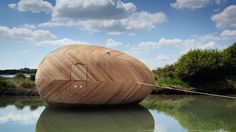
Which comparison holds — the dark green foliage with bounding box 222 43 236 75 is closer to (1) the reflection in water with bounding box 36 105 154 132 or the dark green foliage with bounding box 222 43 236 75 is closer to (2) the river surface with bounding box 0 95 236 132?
Result: (2) the river surface with bounding box 0 95 236 132

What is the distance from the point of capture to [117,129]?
29.3 ft

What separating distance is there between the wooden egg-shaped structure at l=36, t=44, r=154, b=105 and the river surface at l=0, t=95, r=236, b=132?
1.67 feet

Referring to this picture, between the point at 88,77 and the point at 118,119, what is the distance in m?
2.30

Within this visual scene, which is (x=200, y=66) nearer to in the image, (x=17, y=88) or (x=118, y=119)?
(x=17, y=88)

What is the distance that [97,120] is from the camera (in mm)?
10641

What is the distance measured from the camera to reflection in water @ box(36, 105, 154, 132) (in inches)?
361

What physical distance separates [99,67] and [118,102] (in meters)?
1.57

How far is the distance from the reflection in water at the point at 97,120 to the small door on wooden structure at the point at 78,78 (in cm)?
84

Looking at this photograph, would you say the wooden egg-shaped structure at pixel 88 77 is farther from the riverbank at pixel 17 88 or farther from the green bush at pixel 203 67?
the green bush at pixel 203 67

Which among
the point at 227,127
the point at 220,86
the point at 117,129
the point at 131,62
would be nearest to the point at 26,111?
the point at 131,62

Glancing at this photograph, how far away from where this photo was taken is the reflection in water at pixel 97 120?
9.17m

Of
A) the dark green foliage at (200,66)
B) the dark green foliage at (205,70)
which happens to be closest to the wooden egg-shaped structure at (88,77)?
the dark green foliage at (205,70)

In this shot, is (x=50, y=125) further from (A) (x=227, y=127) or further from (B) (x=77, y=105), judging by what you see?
(A) (x=227, y=127)

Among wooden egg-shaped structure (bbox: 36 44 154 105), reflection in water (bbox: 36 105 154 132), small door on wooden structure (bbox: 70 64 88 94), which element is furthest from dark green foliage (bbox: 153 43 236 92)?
small door on wooden structure (bbox: 70 64 88 94)
